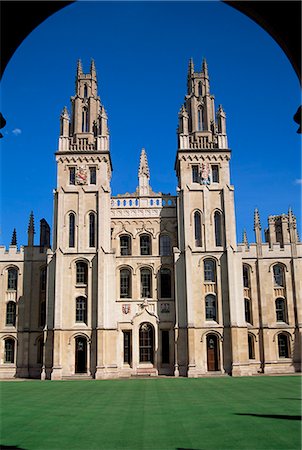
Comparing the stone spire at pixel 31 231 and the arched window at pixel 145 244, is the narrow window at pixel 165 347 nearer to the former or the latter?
the arched window at pixel 145 244

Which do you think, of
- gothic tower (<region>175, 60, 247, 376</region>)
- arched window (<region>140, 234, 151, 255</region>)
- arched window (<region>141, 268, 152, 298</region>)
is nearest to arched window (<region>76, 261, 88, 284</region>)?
arched window (<region>141, 268, 152, 298</region>)

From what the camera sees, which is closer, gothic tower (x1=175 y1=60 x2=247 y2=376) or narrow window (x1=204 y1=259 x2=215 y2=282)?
gothic tower (x1=175 y1=60 x2=247 y2=376)

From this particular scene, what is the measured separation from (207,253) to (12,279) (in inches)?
717

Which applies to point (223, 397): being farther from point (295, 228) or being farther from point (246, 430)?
point (295, 228)

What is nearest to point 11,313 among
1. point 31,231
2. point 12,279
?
point 12,279

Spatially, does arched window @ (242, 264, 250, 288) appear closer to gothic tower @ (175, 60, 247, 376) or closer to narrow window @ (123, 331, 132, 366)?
gothic tower @ (175, 60, 247, 376)

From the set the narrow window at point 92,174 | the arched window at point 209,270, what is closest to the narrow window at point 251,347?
the arched window at point 209,270

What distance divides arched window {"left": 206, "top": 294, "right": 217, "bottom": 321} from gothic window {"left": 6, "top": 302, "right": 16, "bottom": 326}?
690 inches

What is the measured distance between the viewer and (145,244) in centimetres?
4516

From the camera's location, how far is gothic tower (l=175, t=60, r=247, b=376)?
4033 cm

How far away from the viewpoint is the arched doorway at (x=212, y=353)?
133 ft

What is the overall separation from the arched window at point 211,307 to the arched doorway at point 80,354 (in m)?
10.3

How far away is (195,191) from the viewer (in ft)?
145

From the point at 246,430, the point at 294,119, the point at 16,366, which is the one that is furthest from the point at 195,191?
the point at 294,119
